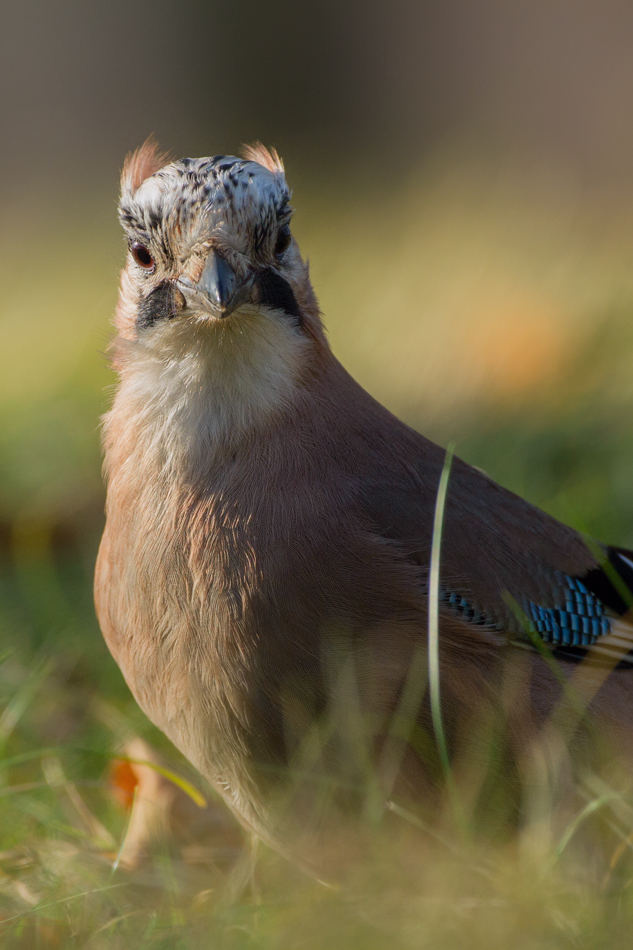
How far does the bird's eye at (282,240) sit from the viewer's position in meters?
3.38

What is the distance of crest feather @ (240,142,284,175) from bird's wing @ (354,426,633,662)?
3.53ft

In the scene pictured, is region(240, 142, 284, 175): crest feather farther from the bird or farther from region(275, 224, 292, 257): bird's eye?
region(275, 224, 292, 257): bird's eye

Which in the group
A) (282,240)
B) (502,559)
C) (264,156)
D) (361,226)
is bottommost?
(502,559)

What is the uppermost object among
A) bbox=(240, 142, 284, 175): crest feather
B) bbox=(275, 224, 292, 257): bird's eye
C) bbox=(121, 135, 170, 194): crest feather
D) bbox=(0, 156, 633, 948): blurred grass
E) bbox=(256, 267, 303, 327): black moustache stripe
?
bbox=(240, 142, 284, 175): crest feather

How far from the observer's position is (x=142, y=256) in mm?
3369

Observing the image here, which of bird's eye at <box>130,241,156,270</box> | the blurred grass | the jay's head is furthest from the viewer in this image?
bird's eye at <box>130,241,156,270</box>

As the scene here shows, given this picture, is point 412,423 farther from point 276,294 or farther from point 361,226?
point 361,226

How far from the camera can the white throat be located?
324cm

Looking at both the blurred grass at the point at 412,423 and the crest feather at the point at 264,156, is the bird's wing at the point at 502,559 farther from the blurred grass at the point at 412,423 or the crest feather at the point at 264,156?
the crest feather at the point at 264,156

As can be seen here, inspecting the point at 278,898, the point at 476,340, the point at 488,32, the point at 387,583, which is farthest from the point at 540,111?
the point at 278,898

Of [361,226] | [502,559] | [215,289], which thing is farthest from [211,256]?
[361,226]

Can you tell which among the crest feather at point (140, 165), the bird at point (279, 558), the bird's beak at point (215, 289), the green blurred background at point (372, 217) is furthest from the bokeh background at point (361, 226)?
the bird's beak at point (215, 289)

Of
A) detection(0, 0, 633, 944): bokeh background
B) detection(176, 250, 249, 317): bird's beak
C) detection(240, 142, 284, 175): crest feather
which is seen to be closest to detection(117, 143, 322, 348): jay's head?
detection(176, 250, 249, 317): bird's beak

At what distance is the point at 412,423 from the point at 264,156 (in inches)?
87.5
